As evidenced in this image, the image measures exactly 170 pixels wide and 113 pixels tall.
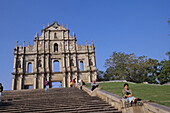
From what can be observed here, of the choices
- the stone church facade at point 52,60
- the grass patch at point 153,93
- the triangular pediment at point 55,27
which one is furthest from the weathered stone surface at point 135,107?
the triangular pediment at point 55,27

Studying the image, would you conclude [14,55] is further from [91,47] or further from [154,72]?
[154,72]

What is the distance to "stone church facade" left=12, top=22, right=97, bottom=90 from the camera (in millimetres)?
29891

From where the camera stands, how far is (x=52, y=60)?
1259 inches

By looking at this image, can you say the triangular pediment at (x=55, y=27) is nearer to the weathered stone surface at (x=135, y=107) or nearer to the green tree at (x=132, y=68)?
the green tree at (x=132, y=68)

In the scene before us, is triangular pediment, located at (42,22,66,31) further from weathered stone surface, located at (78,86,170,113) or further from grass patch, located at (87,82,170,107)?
weathered stone surface, located at (78,86,170,113)

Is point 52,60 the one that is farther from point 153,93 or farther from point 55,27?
point 153,93

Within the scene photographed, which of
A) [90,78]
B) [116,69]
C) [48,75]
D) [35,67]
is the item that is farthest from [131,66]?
[35,67]

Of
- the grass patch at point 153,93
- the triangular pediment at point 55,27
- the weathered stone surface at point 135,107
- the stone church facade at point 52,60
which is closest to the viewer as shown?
the weathered stone surface at point 135,107

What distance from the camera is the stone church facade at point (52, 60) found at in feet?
98.1

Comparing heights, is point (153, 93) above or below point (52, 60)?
below

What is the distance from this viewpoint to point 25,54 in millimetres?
31719

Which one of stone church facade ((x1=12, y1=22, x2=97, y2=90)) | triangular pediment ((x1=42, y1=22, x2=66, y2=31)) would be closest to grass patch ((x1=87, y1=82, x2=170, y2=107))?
stone church facade ((x1=12, y1=22, x2=97, y2=90))

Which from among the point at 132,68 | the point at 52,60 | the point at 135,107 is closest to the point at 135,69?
the point at 132,68

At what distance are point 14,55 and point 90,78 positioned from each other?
574 inches
